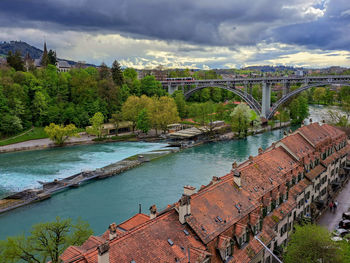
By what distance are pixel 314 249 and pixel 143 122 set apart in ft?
178

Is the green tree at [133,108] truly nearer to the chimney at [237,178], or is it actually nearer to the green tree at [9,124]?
the green tree at [9,124]


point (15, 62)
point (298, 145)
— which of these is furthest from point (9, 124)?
point (298, 145)

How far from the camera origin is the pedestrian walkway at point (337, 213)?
88.8 feet

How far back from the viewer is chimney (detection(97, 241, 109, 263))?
37.5 feet

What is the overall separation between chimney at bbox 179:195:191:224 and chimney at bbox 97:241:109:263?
189 inches

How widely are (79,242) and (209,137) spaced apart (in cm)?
5021

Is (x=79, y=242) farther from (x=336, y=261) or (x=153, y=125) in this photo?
(x=153, y=125)

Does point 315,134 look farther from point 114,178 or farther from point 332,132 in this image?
point 114,178

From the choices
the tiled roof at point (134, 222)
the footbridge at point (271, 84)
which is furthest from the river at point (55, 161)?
the footbridge at point (271, 84)

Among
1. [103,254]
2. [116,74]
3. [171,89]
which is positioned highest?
[116,74]

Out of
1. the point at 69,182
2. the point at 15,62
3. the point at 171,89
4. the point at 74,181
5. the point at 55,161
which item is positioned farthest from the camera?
the point at 171,89

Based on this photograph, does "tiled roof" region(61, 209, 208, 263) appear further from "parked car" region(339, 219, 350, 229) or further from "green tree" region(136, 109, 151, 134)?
"green tree" region(136, 109, 151, 134)

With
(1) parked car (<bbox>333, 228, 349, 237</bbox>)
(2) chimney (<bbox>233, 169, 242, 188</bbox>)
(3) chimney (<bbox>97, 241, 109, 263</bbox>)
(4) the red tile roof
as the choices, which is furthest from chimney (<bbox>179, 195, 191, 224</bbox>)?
(4) the red tile roof

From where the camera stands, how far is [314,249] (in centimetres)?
1744
